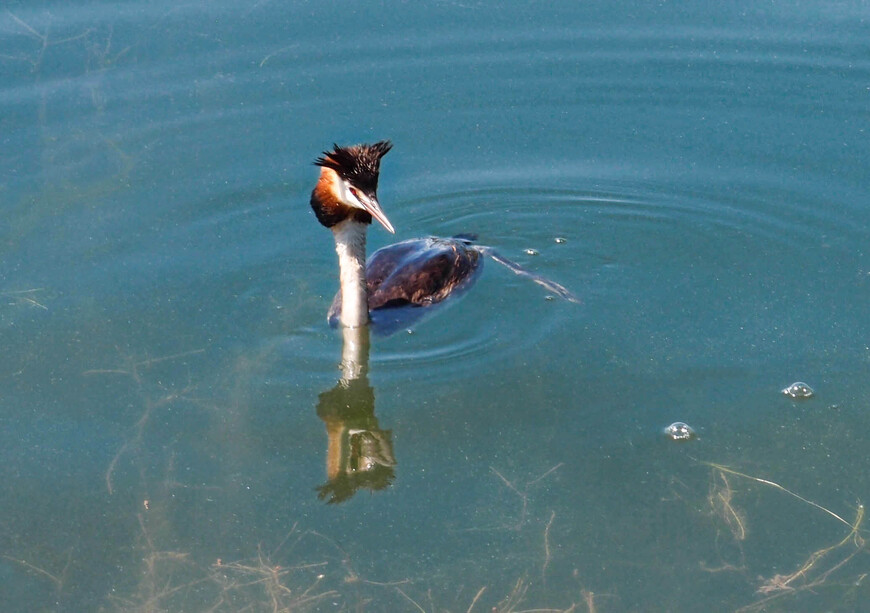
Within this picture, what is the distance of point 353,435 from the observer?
603 cm

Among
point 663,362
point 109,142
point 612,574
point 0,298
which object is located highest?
point 109,142

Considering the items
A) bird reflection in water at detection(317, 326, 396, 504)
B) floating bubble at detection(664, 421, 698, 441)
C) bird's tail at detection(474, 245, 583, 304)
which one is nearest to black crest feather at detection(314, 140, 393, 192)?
bird reflection in water at detection(317, 326, 396, 504)

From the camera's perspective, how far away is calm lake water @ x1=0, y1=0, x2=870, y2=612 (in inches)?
205

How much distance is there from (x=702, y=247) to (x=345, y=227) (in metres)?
2.24

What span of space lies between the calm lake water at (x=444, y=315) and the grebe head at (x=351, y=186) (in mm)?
676

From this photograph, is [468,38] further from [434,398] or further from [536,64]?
[434,398]

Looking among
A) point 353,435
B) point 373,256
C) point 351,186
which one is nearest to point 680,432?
point 353,435

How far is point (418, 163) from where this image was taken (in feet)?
26.7

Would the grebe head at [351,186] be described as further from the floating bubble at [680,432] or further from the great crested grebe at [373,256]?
the floating bubble at [680,432]

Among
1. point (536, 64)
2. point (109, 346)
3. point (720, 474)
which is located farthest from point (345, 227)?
point (536, 64)

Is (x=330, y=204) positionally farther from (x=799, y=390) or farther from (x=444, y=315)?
(x=799, y=390)

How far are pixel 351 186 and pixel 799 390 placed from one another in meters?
2.50

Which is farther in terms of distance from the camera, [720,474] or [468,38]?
[468,38]

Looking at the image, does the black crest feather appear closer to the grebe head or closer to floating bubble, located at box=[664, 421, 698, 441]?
the grebe head
